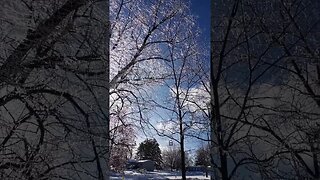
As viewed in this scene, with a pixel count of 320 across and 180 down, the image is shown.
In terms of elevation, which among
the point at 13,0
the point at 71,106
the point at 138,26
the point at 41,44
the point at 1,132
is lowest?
the point at 1,132

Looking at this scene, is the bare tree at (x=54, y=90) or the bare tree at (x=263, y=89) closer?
→ the bare tree at (x=54, y=90)

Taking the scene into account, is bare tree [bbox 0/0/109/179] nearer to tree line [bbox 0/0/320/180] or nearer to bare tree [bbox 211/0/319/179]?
tree line [bbox 0/0/320/180]

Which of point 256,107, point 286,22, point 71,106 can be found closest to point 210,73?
point 256,107

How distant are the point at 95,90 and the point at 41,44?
0.64m

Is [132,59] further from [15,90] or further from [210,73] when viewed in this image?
[15,90]

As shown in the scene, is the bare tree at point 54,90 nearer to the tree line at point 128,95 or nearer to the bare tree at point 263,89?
the tree line at point 128,95

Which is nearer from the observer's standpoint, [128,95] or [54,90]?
[54,90]

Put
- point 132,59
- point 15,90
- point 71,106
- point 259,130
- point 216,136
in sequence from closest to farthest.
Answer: point 15,90
point 71,106
point 259,130
point 216,136
point 132,59

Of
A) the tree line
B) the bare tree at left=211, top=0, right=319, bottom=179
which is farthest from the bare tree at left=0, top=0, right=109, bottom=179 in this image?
the bare tree at left=211, top=0, right=319, bottom=179

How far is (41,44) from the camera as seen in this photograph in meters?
1.92

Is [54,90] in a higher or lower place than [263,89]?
lower

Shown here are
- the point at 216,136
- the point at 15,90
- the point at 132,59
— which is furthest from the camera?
the point at 132,59

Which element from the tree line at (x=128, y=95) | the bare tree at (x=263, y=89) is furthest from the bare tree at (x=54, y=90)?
the bare tree at (x=263, y=89)

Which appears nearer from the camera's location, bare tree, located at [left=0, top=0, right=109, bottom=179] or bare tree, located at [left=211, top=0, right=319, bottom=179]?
bare tree, located at [left=0, top=0, right=109, bottom=179]
